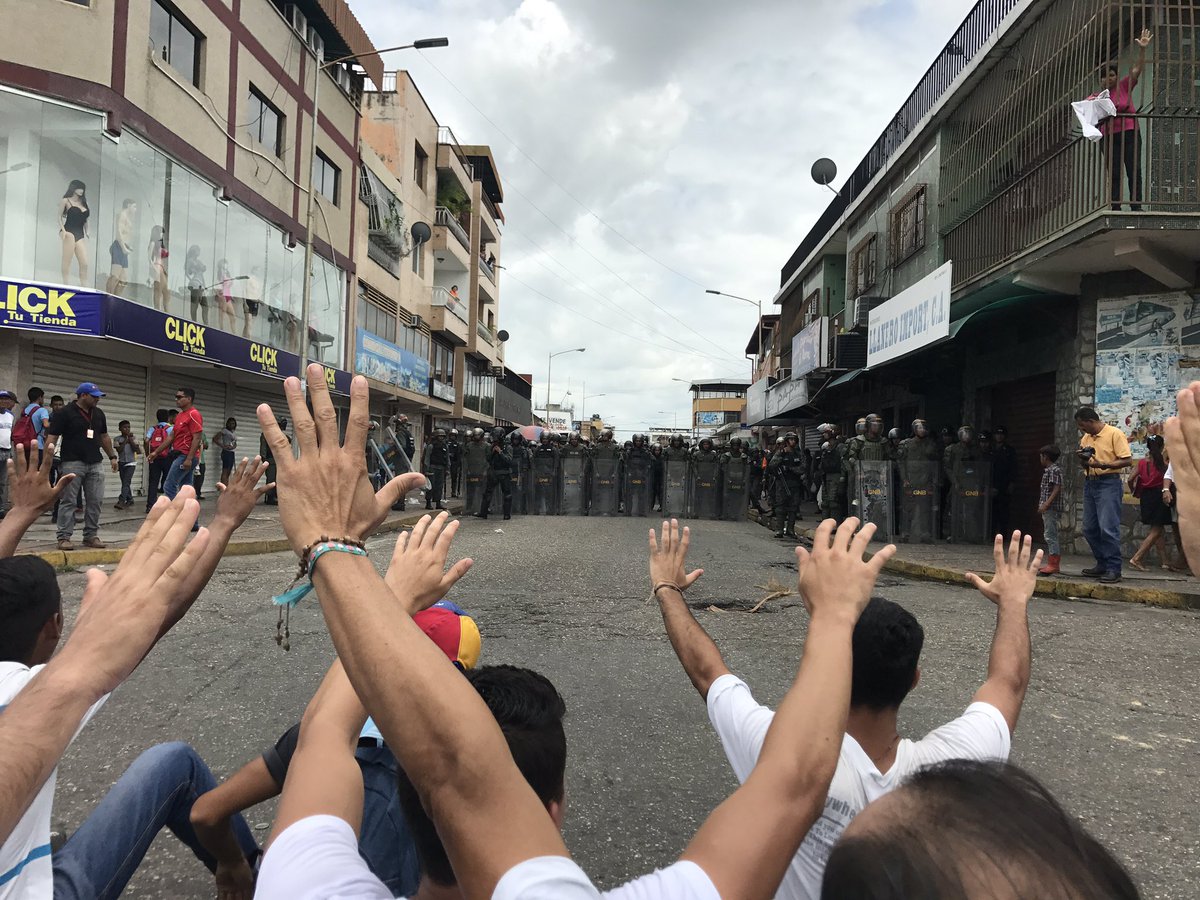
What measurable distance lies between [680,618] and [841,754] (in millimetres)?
567

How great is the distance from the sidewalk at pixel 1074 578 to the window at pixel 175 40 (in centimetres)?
1638

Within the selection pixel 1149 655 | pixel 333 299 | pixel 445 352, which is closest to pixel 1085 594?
pixel 1149 655

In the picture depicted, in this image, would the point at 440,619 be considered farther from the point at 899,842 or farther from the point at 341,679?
the point at 899,842

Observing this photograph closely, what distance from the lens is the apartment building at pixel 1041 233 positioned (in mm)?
9250

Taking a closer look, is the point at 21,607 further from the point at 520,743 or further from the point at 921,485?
the point at 921,485

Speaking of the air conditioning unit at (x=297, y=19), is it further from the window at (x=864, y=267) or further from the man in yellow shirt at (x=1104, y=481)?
the man in yellow shirt at (x=1104, y=481)

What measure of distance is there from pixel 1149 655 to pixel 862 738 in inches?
207

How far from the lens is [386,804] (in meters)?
1.82

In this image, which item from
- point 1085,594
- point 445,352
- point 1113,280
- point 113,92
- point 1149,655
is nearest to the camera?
point 1149,655

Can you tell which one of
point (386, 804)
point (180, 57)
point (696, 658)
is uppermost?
point (180, 57)

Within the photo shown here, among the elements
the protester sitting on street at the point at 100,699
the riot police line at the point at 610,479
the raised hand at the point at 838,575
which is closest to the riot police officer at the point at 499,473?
the riot police line at the point at 610,479

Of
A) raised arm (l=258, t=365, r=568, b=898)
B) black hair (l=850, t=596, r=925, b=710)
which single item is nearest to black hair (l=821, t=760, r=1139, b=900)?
raised arm (l=258, t=365, r=568, b=898)

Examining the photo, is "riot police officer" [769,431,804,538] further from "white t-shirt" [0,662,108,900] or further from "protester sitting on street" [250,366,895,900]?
"white t-shirt" [0,662,108,900]

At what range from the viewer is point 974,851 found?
2.44ft
